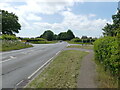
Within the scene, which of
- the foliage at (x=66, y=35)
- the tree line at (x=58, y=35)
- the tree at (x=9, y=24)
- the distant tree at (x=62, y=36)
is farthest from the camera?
the distant tree at (x=62, y=36)

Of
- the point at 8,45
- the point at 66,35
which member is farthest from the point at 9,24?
the point at 66,35

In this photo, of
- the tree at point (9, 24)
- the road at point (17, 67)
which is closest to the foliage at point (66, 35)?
the tree at point (9, 24)

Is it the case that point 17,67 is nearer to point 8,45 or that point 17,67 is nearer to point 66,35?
point 8,45

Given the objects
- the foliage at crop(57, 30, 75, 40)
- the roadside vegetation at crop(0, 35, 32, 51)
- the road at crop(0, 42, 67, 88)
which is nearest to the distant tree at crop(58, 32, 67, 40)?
the foliage at crop(57, 30, 75, 40)

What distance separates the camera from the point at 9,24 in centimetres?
7150

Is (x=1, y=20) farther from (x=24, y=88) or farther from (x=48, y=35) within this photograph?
(x=48, y=35)

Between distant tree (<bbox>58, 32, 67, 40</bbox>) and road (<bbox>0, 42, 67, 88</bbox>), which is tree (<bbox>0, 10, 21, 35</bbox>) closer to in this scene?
road (<bbox>0, 42, 67, 88</bbox>)

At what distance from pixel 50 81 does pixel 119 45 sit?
3140 millimetres

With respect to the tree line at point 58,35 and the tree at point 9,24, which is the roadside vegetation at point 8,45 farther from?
the tree line at point 58,35

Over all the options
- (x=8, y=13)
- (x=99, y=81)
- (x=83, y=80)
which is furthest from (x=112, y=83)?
(x=8, y=13)

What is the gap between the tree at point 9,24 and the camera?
70.1m

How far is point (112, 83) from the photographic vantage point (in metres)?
6.66

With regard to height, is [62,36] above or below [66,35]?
below

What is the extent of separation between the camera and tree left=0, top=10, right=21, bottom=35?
230 feet
